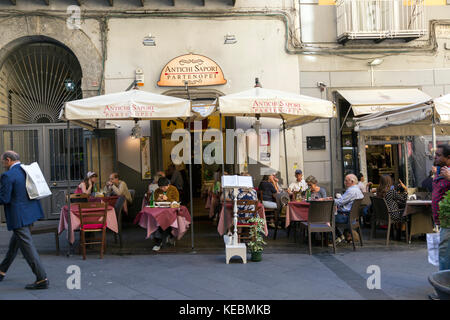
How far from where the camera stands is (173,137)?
1222 cm

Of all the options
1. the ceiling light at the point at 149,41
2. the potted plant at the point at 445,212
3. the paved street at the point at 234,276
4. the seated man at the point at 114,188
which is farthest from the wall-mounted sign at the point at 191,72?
the potted plant at the point at 445,212

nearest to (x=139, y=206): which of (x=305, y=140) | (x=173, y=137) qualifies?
(x=173, y=137)

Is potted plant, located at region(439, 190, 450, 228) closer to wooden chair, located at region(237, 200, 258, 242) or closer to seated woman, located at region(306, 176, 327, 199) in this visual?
wooden chair, located at region(237, 200, 258, 242)

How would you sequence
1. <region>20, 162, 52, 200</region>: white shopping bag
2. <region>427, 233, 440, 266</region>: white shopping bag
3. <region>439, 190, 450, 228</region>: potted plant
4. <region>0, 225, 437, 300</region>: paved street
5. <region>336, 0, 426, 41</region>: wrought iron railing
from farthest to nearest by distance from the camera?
<region>336, 0, 426, 41</region>: wrought iron railing, <region>20, 162, 52, 200</region>: white shopping bag, <region>0, 225, 437, 300</region>: paved street, <region>427, 233, 440, 266</region>: white shopping bag, <region>439, 190, 450, 228</region>: potted plant

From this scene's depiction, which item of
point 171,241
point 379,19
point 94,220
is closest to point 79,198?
point 94,220

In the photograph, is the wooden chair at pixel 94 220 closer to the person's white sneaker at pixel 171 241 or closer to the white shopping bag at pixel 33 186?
the person's white sneaker at pixel 171 241

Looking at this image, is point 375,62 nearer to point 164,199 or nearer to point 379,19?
point 379,19

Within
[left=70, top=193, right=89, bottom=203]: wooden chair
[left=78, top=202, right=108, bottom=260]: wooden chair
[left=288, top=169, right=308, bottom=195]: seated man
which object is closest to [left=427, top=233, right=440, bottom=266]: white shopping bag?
[left=288, top=169, right=308, bottom=195]: seated man

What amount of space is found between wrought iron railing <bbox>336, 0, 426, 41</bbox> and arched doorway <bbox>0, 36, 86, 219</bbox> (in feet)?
24.1

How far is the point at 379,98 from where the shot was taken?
10766 mm

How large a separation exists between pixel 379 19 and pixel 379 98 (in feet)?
6.97

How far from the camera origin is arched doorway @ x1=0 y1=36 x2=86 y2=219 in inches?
424
